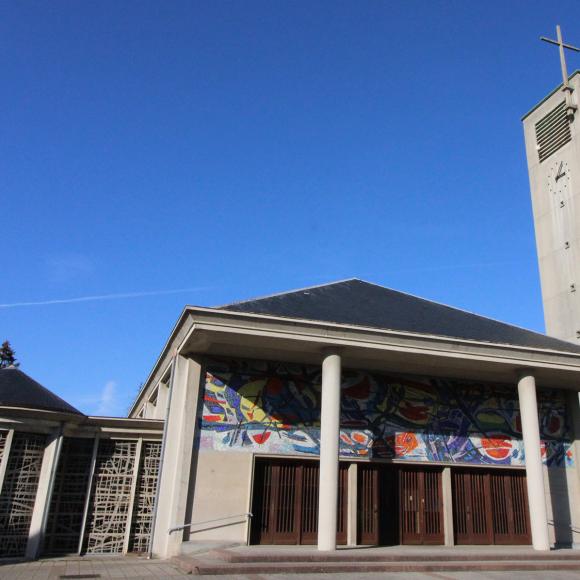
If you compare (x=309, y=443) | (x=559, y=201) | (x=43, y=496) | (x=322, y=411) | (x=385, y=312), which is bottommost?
(x=43, y=496)

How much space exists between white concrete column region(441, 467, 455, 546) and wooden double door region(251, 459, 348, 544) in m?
3.02

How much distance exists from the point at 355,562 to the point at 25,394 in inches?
340

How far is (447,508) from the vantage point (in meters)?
15.4

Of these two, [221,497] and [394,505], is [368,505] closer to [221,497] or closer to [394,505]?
[394,505]

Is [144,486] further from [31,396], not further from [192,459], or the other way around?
[31,396]

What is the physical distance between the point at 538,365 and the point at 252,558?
30.7 ft

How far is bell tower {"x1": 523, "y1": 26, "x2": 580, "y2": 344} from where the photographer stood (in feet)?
72.7

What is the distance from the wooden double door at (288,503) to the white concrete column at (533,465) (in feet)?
15.8

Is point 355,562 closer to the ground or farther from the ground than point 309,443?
closer to the ground

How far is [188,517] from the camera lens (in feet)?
43.3

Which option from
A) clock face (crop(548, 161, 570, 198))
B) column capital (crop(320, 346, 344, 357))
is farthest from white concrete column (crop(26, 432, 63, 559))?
clock face (crop(548, 161, 570, 198))

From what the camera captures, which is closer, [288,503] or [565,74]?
[288,503]

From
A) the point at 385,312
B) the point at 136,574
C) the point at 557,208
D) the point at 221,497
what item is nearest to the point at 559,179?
the point at 557,208

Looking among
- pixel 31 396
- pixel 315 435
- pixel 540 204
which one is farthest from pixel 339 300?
pixel 540 204
